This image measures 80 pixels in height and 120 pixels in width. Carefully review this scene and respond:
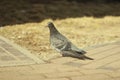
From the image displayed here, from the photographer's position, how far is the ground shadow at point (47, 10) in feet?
32.5

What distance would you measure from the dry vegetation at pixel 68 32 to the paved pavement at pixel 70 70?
549 mm

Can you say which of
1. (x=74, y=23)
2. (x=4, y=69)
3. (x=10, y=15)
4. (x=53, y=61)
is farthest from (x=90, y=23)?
(x=4, y=69)

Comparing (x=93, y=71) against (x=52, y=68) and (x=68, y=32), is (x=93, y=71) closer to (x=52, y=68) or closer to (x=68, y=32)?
(x=52, y=68)

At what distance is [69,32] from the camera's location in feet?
27.5

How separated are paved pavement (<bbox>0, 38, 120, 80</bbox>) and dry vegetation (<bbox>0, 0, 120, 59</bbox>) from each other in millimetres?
549

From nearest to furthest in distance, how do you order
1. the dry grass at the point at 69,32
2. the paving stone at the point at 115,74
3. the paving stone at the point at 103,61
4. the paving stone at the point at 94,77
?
1. the paving stone at the point at 94,77
2. the paving stone at the point at 115,74
3. the paving stone at the point at 103,61
4. the dry grass at the point at 69,32

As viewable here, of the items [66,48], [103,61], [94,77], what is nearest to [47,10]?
[66,48]

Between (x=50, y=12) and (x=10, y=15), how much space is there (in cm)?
132

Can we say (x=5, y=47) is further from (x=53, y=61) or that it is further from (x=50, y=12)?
(x=50, y=12)

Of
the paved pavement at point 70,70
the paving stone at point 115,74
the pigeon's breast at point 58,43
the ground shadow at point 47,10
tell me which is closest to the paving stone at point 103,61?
the paved pavement at point 70,70

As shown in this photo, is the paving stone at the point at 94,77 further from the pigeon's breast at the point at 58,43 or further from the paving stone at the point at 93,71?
the pigeon's breast at the point at 58,43

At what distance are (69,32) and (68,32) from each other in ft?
0.08

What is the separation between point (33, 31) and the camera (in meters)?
8.21

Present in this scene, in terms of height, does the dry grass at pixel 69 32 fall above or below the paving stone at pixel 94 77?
above
